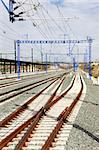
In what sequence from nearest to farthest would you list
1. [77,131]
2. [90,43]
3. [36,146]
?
[36,146], [77,131], [90,43]

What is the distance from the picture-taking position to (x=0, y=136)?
10680 mm

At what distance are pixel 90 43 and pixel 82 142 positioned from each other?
54.9 metres

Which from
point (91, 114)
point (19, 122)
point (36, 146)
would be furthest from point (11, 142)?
point (91, 114)

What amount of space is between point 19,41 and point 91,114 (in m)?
51.1

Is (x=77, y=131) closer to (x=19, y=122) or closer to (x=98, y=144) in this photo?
(x=98, y=144)

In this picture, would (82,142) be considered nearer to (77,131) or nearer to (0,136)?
(77,131)

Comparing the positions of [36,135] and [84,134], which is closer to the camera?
[36,135]

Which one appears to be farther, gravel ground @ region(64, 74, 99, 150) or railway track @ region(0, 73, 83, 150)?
gravel ground @ region(64, 74, 99, 150)

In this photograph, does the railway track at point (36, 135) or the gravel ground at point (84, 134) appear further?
the gravel ground at point (84, 134)

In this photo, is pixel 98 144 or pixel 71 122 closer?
pixel 98 144

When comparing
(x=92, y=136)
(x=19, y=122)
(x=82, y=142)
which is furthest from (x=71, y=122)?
(x=82, y=142)

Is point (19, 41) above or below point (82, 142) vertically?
above

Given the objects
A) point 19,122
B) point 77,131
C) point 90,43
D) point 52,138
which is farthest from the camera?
point 90,43

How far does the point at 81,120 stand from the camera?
14164 mm
